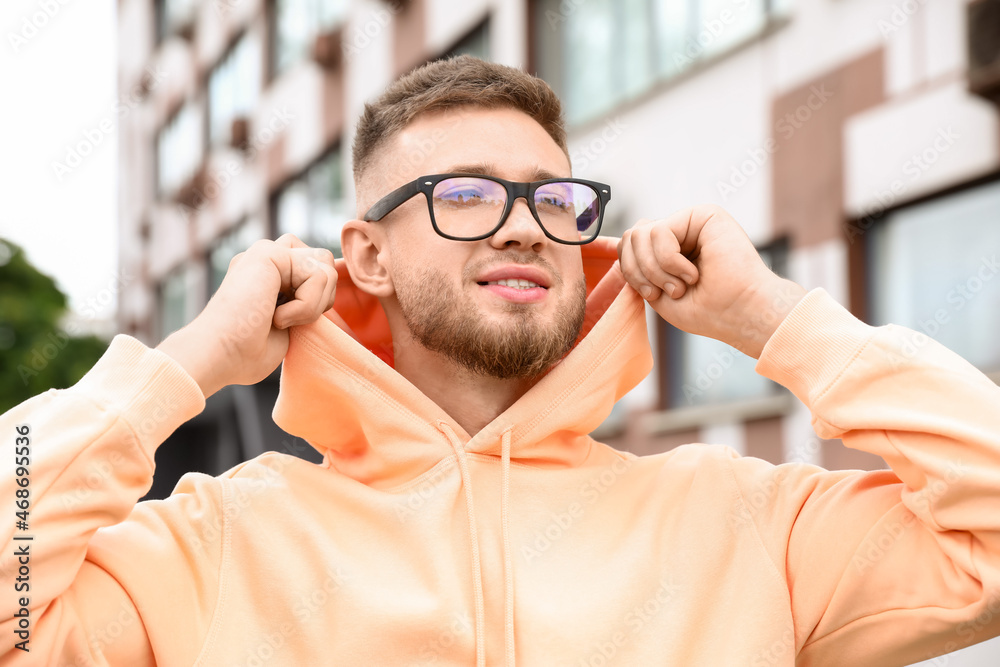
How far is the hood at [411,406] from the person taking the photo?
2.23 m

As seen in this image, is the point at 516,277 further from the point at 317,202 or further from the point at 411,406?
the point at 317,202

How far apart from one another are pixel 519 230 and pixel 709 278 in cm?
44

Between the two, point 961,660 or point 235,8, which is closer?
point 961,660

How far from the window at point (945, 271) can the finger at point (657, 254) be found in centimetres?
386

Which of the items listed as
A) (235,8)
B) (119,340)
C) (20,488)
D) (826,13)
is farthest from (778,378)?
(235,8)

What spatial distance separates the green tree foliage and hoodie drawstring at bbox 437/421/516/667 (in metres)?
16.9

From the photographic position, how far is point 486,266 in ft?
7.55

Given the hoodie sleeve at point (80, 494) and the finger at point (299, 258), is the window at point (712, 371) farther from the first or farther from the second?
the hoodie sleeve at point (80, 494)

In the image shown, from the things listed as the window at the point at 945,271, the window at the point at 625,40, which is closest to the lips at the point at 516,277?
the window at the point at 945,271

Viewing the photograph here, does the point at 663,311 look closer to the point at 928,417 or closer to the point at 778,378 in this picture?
the point at 778,378

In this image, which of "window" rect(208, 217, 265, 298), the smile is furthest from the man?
"window" rect(208, 217, 265, 298)

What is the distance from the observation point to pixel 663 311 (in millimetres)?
2264

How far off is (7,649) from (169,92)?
2085 cm

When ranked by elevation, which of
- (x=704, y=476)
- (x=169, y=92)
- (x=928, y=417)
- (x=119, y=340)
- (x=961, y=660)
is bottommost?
(x=961, y=660)
